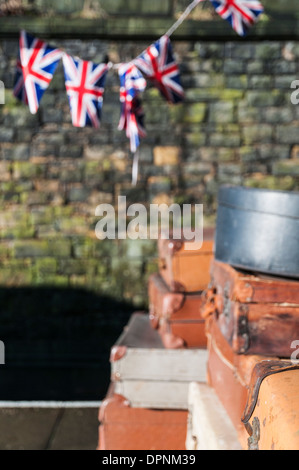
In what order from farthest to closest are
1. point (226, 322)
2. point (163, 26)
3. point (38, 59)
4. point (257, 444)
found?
point (163, 26) → point (38, 59) → point (226, 322) → point (257, 444)

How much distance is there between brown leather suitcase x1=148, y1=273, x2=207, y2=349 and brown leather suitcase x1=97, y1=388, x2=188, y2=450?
1.27 ft

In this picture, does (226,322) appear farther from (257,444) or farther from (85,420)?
(85,420)

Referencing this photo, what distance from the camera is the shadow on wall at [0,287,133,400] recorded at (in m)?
5.27

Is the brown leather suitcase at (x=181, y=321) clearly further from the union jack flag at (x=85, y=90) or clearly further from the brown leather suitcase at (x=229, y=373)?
the union jack flag at (x=85, y=90)

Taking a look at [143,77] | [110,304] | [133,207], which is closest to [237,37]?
[143,77]

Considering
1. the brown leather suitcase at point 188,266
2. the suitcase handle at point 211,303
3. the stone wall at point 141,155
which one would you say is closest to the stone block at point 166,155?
the stone wall at point 141,155

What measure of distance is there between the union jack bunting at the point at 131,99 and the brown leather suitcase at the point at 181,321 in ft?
5.53

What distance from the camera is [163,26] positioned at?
16.7 feet

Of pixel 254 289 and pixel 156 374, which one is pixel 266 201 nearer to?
pixel 254 289

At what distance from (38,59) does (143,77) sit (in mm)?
792

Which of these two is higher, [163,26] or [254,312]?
[163,26]

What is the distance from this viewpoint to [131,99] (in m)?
4.27

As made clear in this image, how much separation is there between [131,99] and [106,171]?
1102 millimetres

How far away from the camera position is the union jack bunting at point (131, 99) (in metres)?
4.12
